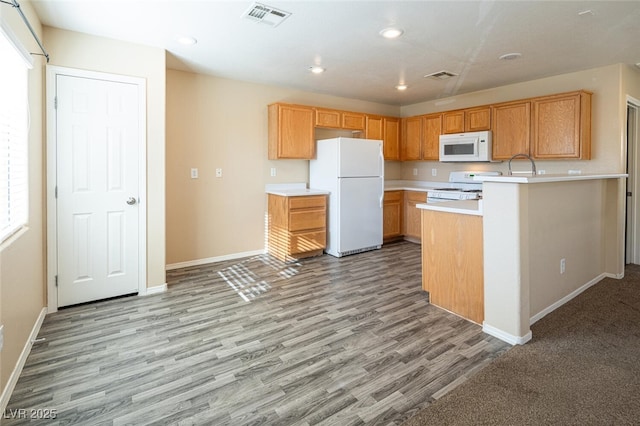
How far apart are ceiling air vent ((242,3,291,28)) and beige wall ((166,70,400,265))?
6.03 feet

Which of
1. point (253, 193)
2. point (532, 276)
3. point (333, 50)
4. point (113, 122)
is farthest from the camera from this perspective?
point (253, 193)

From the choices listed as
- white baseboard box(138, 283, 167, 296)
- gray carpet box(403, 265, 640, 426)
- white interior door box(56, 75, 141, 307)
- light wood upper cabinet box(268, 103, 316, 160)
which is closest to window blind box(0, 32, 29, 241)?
white interior door box(56, 75, 141, 307)

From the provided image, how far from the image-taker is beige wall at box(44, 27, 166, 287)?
9.73ft

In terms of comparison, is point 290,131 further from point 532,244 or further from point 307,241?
point 532,244

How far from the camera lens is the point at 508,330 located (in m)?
2.43

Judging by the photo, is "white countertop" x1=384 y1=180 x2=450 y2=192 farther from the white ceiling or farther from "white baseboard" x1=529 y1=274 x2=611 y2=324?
"white baseboard" x1=529 y1=274 x2=611 y2=324

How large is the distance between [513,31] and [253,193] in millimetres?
3463

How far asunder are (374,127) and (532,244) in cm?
367

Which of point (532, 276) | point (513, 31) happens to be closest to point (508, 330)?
point (532, 276)

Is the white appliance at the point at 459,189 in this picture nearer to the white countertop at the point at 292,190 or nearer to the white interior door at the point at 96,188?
the white countertop at the point at 292,190

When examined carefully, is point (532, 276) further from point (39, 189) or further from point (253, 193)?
point (39, 189)

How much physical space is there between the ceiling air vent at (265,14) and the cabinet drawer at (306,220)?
90.9 inches

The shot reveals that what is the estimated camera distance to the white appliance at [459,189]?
4975mm

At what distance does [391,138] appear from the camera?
6055 mm
